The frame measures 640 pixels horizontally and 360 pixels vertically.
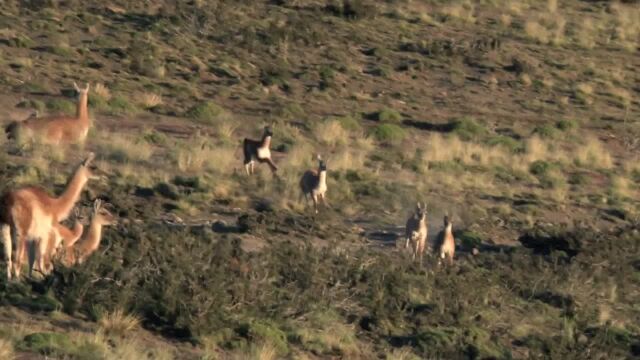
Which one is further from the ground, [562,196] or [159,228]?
[159,228]

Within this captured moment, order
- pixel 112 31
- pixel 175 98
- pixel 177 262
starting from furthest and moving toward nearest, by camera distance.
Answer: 1. pixel 112 31
2. pixel 175 98
3. pixel 177 262

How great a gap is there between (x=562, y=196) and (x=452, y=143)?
15.3ft

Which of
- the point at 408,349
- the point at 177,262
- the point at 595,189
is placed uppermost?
the point at 177,262

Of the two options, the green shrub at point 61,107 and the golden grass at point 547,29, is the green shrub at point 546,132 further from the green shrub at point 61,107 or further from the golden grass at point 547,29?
the golden grass at point 547,29

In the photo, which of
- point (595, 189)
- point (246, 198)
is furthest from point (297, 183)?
point (595, 189)

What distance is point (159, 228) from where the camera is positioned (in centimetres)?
2106

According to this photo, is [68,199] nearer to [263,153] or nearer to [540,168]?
[263,153]

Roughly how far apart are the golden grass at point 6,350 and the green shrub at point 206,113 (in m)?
20.3

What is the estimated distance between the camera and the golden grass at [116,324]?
15.2 meters

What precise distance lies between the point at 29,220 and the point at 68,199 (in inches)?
34.6

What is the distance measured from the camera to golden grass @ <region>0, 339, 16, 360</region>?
1304 cm

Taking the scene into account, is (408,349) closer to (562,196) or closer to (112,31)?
(562,196)

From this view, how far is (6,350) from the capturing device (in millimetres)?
13281

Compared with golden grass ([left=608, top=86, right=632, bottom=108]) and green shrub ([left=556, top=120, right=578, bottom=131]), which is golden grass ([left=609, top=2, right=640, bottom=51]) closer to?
golden grass ([left=608, top=86, right=632, bottom=108])
